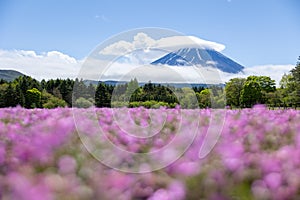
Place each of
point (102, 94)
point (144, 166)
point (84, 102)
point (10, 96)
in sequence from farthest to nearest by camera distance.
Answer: point (10, 96)
point (102, 94)
point (84, 102)
point (144, 166)

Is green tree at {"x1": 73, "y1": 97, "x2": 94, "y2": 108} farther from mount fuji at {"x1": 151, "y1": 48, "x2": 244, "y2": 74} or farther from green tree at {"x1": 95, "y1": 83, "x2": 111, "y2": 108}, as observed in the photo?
mount fuji at {"x1": 151, "y1": 48, "x2": 244, "y2": 74}

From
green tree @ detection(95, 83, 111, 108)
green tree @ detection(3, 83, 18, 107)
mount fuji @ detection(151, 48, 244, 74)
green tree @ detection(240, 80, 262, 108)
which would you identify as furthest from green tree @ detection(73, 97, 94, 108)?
green tree @ detection(240, 80, 262, 108)

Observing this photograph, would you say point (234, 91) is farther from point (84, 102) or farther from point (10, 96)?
point (84, 102)

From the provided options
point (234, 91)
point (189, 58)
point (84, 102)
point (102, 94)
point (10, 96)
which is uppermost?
point (234, 91)

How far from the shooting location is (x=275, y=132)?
10.4 feet

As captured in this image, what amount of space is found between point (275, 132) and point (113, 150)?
5.15ft

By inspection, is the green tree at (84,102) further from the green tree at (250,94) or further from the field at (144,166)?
the green tree at (250,94)

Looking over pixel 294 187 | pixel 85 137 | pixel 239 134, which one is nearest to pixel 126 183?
pixel 294 187

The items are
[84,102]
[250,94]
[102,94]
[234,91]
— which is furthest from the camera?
[234,91]

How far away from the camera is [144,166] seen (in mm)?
2191

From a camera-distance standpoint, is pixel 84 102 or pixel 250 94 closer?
pixel 84 102

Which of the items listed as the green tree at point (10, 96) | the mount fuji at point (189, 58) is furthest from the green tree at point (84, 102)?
the green tree at point (10, 96)

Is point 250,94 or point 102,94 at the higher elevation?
point 250,94

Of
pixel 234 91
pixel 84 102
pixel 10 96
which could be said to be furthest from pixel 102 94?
pixel 234 91
